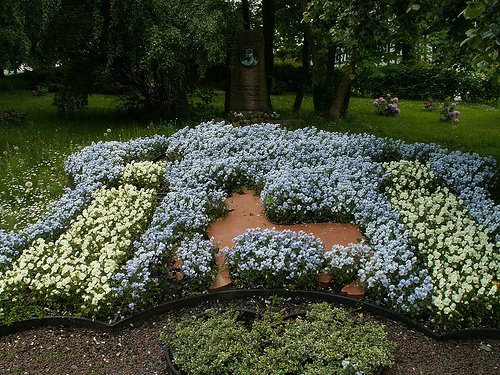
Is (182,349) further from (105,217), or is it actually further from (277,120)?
(277,120)

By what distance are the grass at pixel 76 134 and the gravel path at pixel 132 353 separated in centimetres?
214

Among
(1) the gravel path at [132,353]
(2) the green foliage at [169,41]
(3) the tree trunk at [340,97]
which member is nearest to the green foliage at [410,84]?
(3) the tree trunk at [340,97]

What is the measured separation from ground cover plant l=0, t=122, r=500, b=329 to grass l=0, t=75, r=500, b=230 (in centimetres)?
58

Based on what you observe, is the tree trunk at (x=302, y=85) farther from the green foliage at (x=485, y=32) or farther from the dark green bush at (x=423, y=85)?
the green foliage at (x=485, y=32)

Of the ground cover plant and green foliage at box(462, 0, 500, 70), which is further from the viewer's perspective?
the ground cover plant

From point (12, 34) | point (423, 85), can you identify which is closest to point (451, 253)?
point (12, 34)

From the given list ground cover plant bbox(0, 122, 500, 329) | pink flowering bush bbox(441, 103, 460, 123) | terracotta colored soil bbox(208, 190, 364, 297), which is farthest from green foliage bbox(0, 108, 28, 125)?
pink flowering bush bbox(441, 103, 460, 123)

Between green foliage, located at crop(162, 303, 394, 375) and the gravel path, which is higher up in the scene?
green foliage, located at crop(162, 303, 394, 375)

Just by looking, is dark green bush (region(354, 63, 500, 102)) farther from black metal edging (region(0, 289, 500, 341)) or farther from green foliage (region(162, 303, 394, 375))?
green foliage (region(162, 303, 394, 375))

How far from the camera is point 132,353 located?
10.3 ft

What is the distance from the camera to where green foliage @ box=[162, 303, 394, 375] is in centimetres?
280

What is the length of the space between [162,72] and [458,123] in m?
8.40

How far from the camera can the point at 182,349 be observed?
294cm

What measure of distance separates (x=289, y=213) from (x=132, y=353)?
7.64ft
